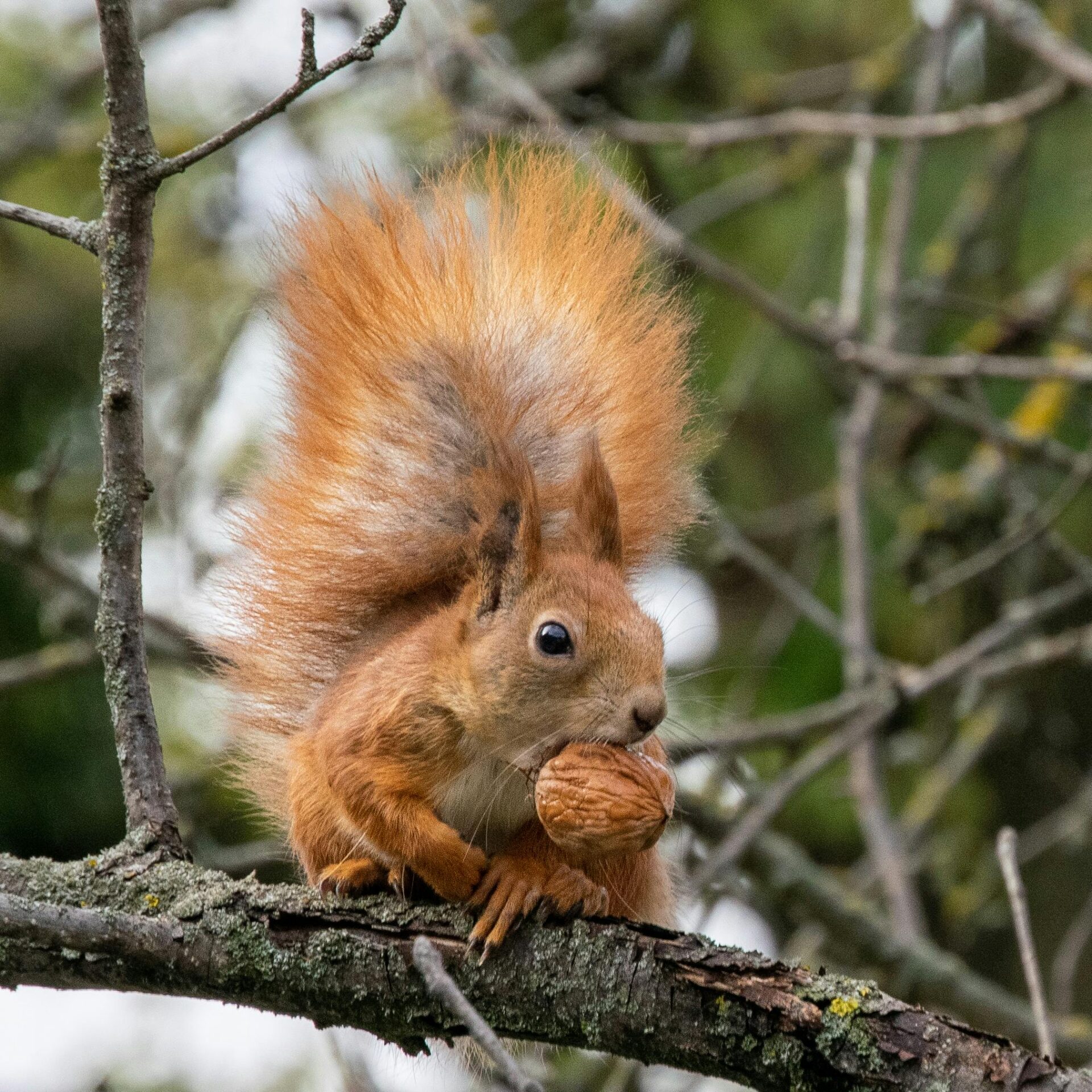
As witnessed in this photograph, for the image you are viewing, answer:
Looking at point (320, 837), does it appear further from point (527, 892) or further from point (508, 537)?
point (508, 537)

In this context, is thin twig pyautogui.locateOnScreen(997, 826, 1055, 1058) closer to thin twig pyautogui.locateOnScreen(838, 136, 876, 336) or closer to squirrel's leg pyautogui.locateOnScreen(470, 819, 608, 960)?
squirrel's leg pyautogui.locateOnScreen(470, 819, 608, 960)

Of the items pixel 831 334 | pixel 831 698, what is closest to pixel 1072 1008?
pixel 831 698

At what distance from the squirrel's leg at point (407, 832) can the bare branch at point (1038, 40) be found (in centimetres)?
226

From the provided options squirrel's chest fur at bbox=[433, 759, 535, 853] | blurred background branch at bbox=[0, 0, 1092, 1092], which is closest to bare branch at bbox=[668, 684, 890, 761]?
blurred background branch at bbox=[0, 0, 1092, 1092]

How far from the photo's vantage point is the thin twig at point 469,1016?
1.11 meters

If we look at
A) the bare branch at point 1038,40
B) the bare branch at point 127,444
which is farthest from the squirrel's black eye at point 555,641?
the bare branch at point 1038,40

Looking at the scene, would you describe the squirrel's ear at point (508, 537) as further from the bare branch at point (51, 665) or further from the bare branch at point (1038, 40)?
the bare branch at point (1038, 40)

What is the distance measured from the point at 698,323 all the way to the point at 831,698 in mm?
2253

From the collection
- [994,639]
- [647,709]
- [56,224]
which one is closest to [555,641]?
[647,709]

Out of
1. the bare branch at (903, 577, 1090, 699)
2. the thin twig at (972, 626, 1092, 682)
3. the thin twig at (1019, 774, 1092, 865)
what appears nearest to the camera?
the bare branch at (903, 577, 1090, 699)

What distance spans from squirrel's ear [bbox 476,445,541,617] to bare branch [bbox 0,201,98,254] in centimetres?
61

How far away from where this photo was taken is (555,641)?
2.01 meters

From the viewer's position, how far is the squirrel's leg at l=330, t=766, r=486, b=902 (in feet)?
6.40

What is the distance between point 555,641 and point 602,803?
25cm
